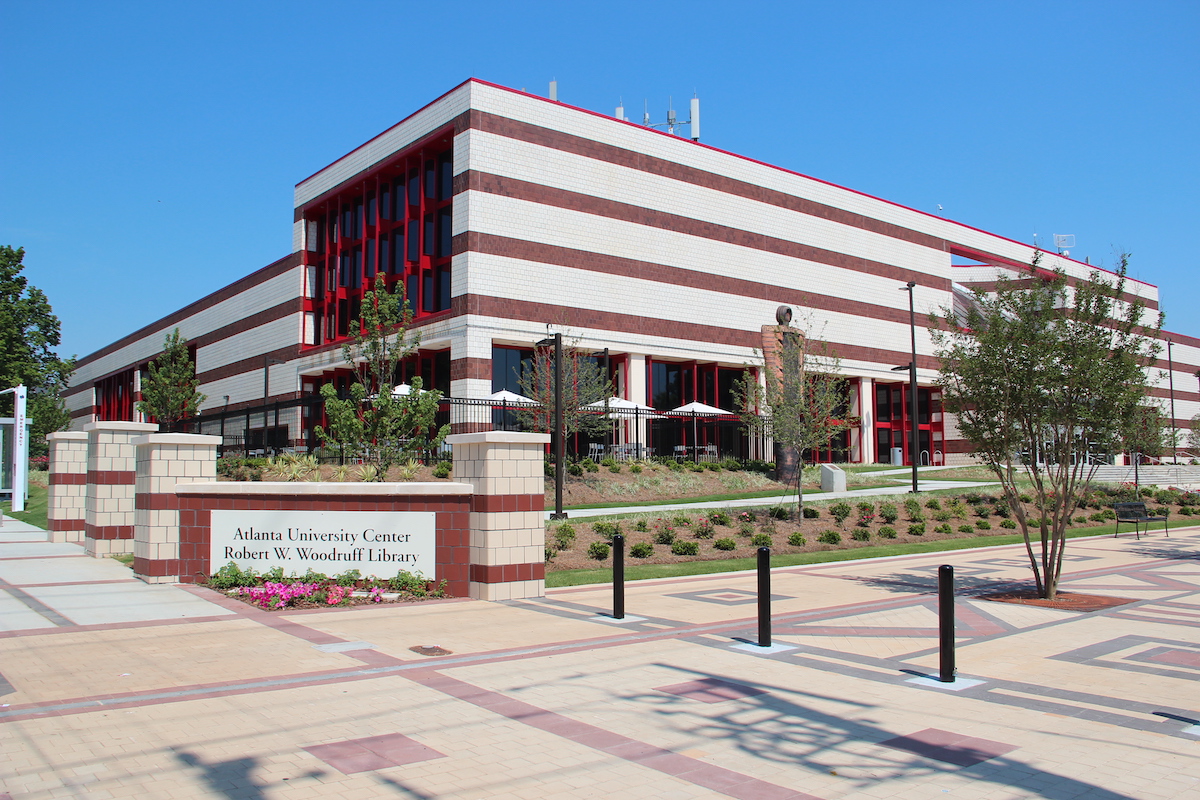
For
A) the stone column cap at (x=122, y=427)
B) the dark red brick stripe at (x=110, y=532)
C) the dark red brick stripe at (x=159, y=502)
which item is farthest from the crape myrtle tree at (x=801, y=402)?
the dark red brick stripe at (x=110, y=532)

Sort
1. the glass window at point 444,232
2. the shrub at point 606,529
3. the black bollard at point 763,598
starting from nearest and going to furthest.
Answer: the black bollard at point 763,598
the shrub at point 606,529
the glass window at point 444,232

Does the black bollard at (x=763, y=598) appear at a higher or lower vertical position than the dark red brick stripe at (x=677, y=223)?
lower

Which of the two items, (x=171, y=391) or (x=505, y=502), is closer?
(x=505, y=502)

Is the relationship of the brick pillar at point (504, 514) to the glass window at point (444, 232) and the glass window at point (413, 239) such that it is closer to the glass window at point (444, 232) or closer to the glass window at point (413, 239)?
the glass window at point (444, 232)

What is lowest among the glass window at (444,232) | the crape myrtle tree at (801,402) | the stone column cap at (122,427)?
the stone column cap at (122,427)

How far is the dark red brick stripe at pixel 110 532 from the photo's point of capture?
15805 millimetres

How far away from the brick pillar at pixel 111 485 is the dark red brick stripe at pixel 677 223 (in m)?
21.1

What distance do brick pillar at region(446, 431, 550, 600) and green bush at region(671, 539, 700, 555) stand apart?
5578 millimetres

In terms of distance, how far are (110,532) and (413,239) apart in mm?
25554

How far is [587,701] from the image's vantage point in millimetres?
6672

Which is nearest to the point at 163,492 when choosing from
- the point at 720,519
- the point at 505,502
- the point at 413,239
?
the point at 505,502

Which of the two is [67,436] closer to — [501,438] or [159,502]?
[159,502]

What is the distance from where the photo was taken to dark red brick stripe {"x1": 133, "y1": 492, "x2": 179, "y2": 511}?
12484 millimetres

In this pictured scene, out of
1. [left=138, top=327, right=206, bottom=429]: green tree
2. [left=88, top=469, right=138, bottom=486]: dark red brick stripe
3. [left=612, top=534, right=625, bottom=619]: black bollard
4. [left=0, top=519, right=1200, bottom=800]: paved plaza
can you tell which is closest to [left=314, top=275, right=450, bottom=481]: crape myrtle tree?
[left=88, top=469, right=138, bottom=486]: dark red brick stripe
